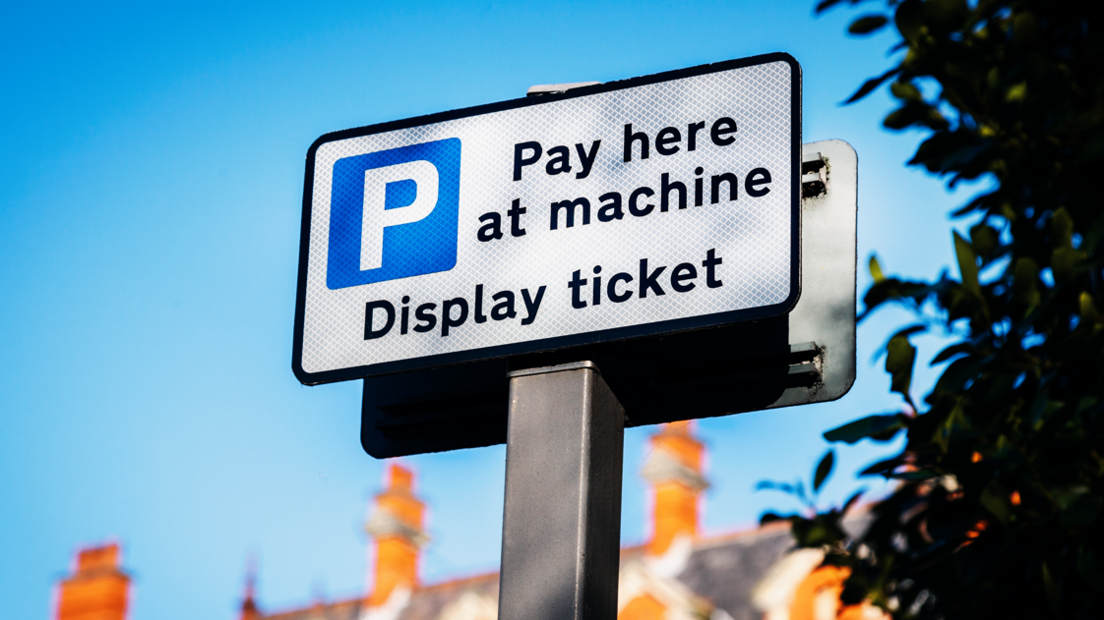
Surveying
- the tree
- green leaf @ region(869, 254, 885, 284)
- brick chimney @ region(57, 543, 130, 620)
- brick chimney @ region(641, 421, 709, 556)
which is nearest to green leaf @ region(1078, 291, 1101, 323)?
the tree

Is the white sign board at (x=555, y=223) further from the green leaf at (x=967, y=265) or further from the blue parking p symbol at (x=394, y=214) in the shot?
the green leaf at (x=967, y=265)

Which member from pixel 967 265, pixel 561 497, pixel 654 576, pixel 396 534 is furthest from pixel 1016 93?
pixel 396 534

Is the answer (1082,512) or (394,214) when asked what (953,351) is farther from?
(394,214)

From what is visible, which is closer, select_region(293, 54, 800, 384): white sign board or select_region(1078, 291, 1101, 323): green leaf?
select_region(1078, 291, 1101, 323): green leaf

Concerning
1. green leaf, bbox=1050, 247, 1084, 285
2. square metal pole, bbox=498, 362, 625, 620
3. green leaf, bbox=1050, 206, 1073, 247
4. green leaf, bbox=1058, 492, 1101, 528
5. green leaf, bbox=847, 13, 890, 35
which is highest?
green leaf, bbox=847, 13, 890, 35

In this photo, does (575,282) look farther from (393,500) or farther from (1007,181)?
(393,500)

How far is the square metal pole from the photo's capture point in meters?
3.17

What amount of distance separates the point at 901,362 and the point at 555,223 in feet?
2.86

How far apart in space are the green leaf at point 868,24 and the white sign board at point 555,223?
19 centimetres

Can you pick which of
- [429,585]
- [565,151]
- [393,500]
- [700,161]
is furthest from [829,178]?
[393,500]

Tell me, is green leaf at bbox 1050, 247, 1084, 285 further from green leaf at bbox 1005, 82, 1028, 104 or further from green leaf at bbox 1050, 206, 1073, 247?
green leaf at bbox 1005, 82, 1028, 104

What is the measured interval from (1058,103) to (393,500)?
26.3m

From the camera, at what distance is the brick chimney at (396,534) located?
27.0 meters

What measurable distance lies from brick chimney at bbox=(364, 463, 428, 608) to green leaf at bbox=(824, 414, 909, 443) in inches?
931
